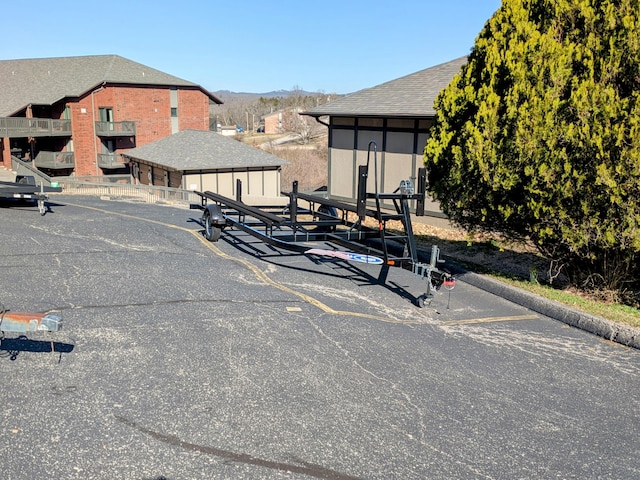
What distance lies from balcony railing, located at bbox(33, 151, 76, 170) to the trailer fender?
33.4m

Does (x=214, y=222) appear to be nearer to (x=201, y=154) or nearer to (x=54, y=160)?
(x=201, y=154)

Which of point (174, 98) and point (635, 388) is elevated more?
point (174, 98)

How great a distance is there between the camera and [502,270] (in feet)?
36.9

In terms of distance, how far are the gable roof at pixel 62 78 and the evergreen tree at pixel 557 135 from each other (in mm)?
38152

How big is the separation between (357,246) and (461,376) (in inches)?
142

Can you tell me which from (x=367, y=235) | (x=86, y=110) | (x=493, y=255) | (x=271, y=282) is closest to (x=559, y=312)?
(x=367, y=235)

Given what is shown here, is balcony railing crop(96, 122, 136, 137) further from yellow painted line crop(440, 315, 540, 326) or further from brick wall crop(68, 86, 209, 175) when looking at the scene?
yellow painted line crop(440, 315, 540, 326)

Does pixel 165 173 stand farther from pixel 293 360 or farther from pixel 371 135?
pixel 293 360

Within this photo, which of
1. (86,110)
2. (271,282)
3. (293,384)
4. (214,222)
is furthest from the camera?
(86,110)

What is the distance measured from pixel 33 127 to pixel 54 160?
2990 millimetres

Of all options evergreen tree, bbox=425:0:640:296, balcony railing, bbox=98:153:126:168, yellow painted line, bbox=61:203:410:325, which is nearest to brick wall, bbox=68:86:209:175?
balcony railing, bbox=98:153:126:168

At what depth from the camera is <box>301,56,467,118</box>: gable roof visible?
1817cm

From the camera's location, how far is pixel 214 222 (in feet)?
40.1

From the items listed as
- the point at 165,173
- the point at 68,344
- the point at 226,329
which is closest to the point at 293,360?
the point at 226,329
